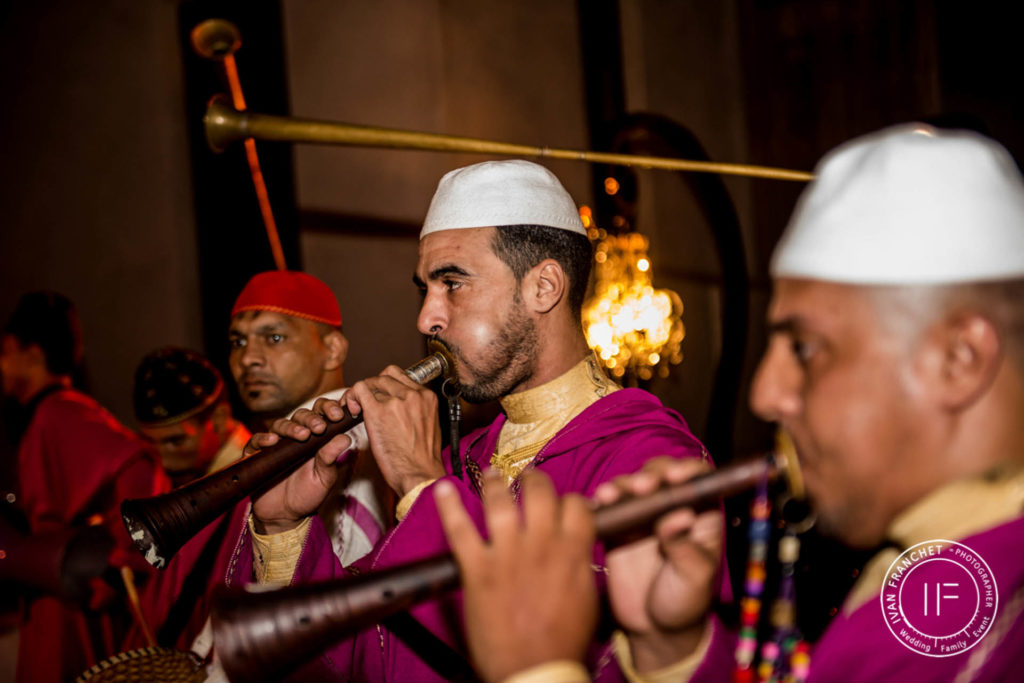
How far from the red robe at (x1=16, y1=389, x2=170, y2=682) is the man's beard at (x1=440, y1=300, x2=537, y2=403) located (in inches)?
96.9

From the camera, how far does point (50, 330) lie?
15.5 ft

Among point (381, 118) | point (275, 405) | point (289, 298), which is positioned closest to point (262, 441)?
point (275, 405)

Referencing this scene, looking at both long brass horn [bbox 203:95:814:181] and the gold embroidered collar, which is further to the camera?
the gold embroidered collar

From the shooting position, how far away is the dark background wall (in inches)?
223

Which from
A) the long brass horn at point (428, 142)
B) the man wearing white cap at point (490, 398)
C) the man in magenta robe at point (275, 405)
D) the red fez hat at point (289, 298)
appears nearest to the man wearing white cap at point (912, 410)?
the man wearing white cap at point (490, 398)

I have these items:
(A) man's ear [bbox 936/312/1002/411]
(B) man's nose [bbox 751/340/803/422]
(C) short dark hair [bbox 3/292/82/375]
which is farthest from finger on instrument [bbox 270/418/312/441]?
(C) short dark hair [bbox 3/292/82/375]

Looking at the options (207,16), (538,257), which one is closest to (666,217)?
(207,16)

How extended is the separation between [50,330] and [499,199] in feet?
12.3

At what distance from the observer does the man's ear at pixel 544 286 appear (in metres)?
2.30

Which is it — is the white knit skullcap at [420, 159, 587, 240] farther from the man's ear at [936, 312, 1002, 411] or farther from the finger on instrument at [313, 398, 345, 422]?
the man's ear at [936, 312, 1002, 411]

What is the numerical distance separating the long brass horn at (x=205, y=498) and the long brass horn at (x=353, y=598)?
0.75 m

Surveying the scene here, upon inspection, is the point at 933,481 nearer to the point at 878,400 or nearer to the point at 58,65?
the point at 878,400

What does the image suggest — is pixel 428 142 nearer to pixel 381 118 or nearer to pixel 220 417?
pixel 220 417

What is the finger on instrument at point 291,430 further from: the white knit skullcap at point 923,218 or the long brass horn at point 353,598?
the white knit skullcap at point 923,218
